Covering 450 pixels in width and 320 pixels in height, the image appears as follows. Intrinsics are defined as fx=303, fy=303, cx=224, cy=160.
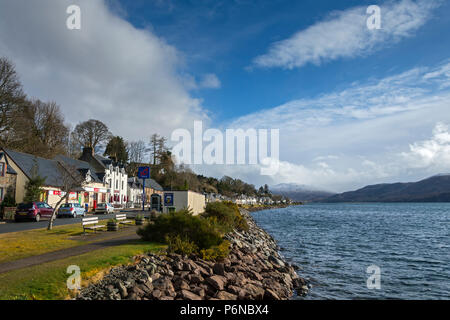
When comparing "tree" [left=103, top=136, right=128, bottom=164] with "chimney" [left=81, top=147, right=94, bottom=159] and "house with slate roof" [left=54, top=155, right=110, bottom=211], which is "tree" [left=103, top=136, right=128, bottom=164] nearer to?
"chimney" [left=81, top=147, right=94, bottom=159]

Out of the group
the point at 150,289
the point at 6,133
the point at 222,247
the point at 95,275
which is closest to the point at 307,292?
the point at 222,247

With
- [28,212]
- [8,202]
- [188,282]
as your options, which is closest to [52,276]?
[188,282]

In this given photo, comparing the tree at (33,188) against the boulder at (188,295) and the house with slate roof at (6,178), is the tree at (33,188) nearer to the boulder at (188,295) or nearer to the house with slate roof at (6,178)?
the house with slate roof at (6,178)

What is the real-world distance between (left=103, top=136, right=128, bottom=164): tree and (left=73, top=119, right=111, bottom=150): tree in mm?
4847

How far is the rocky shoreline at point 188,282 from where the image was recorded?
8.34m

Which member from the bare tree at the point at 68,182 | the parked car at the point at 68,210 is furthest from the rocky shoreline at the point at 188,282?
the parked car at the point at 68,210

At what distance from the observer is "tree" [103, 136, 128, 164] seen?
70.9 metres

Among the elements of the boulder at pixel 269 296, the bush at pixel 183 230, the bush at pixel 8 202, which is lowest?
the boulder at pixel 269 296

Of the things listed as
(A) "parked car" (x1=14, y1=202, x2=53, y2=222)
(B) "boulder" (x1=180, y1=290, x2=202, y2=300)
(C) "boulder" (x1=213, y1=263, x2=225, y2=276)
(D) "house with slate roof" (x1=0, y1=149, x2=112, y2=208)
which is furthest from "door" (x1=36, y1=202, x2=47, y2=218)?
(B) "boulder" (x1=180, y1=290, x2=202, y2=300)

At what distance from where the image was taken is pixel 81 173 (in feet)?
135

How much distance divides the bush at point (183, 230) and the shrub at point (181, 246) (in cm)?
25
